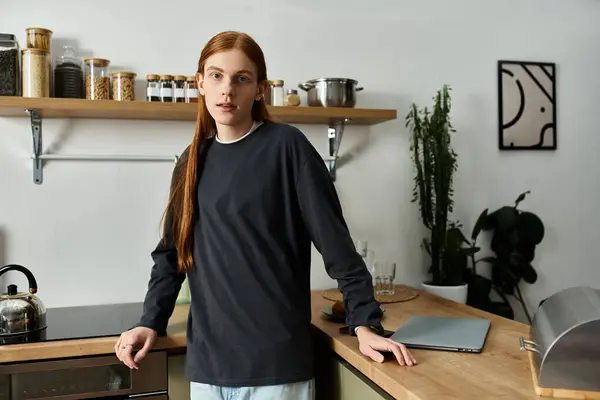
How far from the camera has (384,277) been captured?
84.0 inches

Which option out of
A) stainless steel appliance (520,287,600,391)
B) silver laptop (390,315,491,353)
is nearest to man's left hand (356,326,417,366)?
silver laptop (390,315,491,353)

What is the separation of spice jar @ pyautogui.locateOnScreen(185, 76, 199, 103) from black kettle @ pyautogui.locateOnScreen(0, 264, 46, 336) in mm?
750

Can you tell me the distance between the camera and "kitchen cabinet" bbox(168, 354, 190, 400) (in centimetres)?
165

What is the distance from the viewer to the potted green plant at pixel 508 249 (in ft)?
7.92

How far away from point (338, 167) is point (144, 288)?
0.85 meters

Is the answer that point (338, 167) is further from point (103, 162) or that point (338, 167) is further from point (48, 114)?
point (48, 114)

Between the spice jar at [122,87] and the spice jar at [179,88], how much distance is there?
138 mm

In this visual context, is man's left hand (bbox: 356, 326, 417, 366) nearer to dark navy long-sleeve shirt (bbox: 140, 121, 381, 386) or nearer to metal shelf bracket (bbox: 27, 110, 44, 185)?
dark navy long-sleeve shirt (bbox: 140, 121, 381, 386)

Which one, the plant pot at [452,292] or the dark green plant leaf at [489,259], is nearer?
the plant pot at [452,292]

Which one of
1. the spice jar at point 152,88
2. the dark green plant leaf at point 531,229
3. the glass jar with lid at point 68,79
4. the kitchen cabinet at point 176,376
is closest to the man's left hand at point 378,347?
the kitchen cabinet at point 176,376

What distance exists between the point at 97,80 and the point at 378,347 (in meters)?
1.27

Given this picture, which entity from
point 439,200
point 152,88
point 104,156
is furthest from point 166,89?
point 439,200

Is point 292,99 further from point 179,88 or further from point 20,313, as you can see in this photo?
point 20,313

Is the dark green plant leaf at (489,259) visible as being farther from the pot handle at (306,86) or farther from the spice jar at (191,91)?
the spice jar at (191,91)
